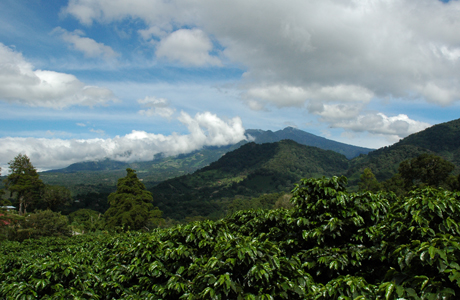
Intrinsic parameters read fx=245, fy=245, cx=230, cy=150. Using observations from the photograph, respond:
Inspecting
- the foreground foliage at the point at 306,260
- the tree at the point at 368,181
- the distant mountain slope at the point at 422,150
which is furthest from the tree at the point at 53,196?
the distant mountain slope at the point at 422,150

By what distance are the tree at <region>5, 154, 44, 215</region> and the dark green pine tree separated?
94.5ft

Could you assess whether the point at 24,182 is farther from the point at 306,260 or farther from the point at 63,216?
the point at 306,260

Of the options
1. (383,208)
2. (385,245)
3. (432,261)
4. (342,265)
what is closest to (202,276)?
(342,265)

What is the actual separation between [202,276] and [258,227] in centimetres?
441

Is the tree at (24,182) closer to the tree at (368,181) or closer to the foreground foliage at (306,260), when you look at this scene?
Result: the foreground foliage at (306,260)

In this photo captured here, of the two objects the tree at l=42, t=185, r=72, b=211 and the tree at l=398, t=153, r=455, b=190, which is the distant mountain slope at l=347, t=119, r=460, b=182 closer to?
the tree at l=398, t=153, r=455, b=190

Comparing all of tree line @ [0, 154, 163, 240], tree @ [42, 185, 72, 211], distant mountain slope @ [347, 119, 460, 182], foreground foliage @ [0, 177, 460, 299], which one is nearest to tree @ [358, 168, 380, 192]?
tree line @ [0, 154, 163, 240]

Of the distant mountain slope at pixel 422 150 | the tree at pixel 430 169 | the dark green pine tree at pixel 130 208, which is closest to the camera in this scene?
the dark green pine tree at pixel 130 208

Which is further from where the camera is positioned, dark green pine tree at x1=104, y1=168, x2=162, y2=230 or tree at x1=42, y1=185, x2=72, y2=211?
tree at x1=42, y1=185, x2=72, y2=211

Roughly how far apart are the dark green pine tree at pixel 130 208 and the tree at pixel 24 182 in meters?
28.8

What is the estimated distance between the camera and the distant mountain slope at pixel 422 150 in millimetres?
155225

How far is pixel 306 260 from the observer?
5.60 metres

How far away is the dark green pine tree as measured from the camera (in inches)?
1302

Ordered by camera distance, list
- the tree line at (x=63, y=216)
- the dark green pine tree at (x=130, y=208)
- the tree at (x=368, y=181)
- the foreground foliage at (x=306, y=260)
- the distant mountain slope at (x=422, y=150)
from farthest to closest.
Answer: the distant mountain slope at (x=422, y=150) < the tree at (x=368, y=181) < the dark green pine tree at (x=130, y=208) < the tree line at (x=63, y=216) < the foreground foliage at (x=306, y=260)
